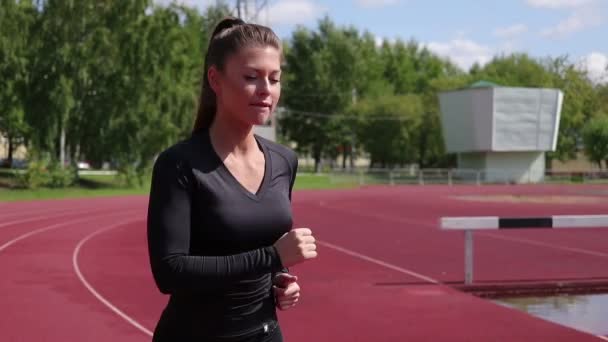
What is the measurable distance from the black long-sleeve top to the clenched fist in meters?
0.02

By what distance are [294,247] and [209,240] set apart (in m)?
0.23

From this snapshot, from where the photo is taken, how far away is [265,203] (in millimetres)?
1994

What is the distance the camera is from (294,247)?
195 centimetres

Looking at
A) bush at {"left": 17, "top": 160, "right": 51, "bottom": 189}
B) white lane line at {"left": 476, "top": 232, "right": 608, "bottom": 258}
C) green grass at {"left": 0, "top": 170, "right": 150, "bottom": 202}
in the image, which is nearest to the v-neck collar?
white lane line at {"left": 476, "top": 232, "right": 608, "bottom": 258}

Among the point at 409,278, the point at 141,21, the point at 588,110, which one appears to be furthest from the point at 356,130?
the point at 409,278

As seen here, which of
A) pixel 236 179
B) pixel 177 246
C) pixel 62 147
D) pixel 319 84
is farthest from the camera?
pixel 319 84

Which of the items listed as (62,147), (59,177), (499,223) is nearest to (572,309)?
(499,223)

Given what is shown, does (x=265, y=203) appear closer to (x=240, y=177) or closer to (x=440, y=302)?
(x=240, y=177)

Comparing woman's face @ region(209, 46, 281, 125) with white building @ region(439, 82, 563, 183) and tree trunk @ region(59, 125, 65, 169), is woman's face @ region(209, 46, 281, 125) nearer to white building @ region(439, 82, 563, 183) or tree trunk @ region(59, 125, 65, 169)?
tree trunk @ region(59, 125, 65, 169)

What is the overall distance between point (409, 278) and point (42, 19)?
1289 inches

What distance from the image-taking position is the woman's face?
2002mm

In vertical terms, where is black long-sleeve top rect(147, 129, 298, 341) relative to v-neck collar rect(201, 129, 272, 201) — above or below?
below

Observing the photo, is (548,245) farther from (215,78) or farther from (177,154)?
(177,154)

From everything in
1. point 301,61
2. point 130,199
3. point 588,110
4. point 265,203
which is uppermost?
point 301,61
